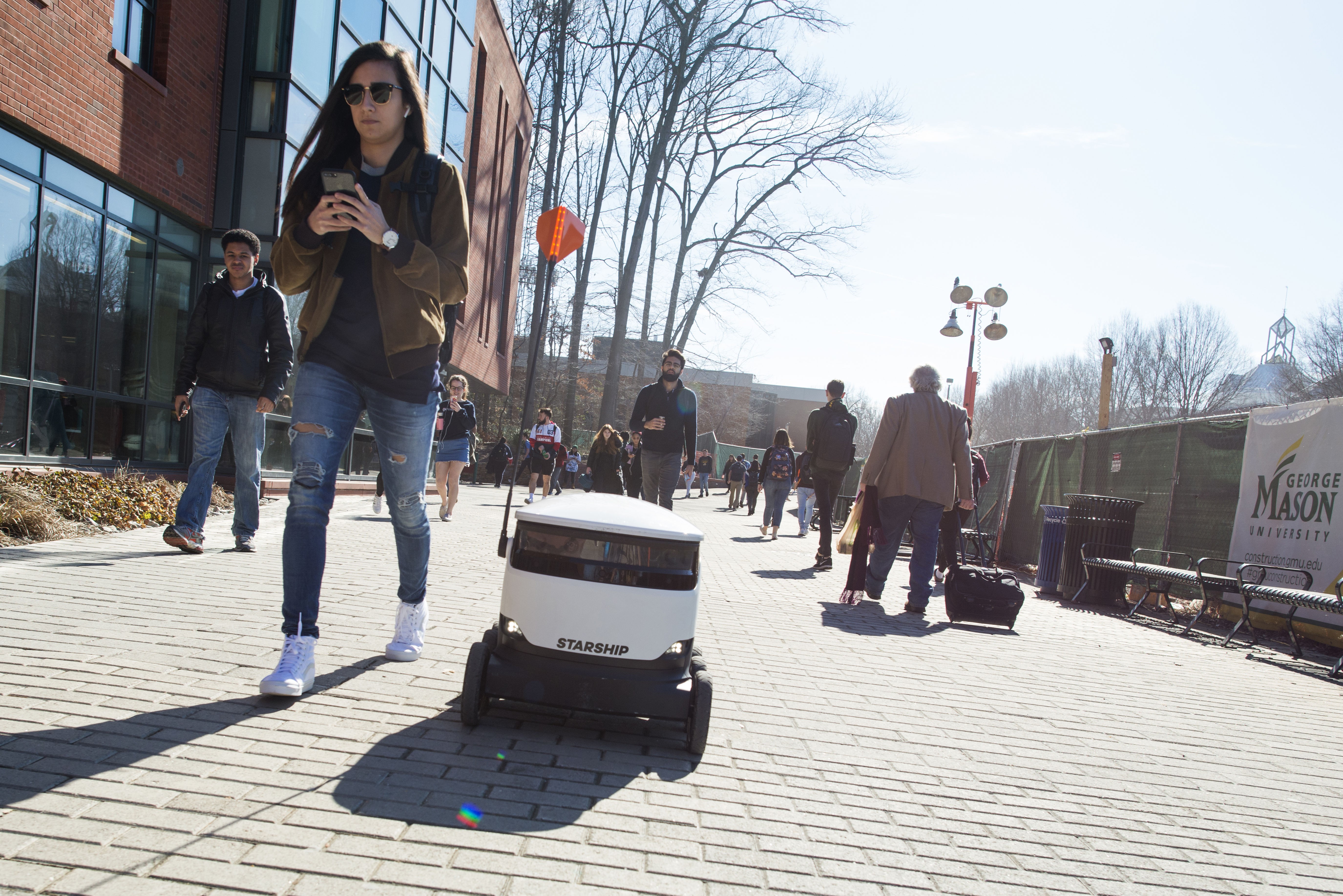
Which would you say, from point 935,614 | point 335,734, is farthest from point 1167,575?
point 335,734

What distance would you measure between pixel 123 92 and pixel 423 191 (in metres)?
9.00

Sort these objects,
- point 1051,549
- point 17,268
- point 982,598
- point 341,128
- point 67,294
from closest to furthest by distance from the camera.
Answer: point 341,128 < point 982,598 < point 17,268 < point 67,294 < point 1051,549

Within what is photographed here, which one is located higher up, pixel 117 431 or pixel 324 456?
pixel 324 456

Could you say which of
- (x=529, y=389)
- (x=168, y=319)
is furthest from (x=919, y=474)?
(x=168, y=319)

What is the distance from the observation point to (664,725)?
355cm

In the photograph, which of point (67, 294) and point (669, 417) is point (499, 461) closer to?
point (67, 294)

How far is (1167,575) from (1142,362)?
188 ft

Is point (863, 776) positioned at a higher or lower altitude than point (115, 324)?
lower

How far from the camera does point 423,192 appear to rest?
11.5 feet

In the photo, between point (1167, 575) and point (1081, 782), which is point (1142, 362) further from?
point (1081, 782)

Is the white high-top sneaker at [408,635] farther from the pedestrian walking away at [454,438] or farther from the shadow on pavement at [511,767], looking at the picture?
the pedestrian walking away at [454,438]

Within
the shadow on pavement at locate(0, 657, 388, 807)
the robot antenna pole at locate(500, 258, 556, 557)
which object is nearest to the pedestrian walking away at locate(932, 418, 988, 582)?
the robot antenna pole at locate(500, 258, 556, 557)

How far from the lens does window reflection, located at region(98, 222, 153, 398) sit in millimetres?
10656

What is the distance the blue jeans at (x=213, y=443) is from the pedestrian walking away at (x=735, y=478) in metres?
23.2
